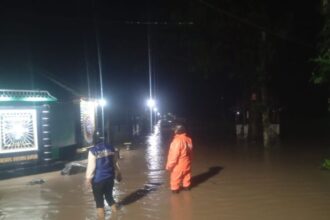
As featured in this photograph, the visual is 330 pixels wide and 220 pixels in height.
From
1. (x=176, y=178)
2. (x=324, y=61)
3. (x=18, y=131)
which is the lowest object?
(x=176, y=178)

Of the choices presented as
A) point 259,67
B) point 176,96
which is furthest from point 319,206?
point 176,96

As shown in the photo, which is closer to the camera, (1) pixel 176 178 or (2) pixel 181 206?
(2) pixel 181 206

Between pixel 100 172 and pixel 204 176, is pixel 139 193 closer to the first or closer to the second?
pixel 100 172

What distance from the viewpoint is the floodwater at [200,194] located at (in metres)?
9.67

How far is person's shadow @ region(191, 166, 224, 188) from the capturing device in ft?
44.0

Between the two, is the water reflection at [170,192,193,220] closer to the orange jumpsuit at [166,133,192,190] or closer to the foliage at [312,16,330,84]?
the orange jumpsuit at [166,133,192,190]

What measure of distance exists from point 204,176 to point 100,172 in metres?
5.85

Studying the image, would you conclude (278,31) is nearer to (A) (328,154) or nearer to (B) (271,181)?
(A) (328,154)

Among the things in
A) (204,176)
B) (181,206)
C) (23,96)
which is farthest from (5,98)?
(181,206)

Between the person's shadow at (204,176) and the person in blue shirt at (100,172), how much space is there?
3726 millimetres

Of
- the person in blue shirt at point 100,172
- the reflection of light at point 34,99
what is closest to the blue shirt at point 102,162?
the person in blue shirt at point 100,172

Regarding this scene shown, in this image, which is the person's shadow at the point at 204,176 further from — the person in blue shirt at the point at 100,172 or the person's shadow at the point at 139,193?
the person in blue shirt at the point at 100,172

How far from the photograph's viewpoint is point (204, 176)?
48.0 ft

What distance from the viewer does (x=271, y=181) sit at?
13.3 metres
